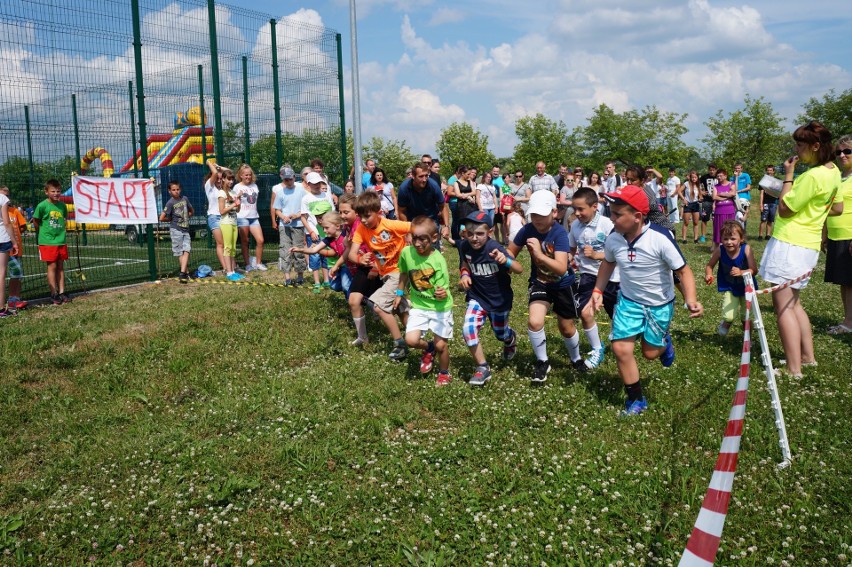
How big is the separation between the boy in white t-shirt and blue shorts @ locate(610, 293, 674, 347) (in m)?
1.25

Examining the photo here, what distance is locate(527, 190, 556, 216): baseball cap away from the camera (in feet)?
20.2

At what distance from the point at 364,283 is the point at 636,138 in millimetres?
69029

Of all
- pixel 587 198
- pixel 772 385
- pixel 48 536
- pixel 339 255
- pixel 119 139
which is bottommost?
pixel 48 536

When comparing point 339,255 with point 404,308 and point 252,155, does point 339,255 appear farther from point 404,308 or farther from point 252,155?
point 252,155

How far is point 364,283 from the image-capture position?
803cm

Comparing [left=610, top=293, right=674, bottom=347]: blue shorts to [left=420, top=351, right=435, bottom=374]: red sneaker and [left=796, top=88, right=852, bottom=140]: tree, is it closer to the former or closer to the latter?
[left=420, top=351, right=435, bottom=374]: red sneaker

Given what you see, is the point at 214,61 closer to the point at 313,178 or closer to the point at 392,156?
the point at 313,178

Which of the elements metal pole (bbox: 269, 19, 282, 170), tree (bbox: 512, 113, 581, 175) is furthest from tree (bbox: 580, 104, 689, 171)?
metal pole (bbox: 269, 19, 282, 170)

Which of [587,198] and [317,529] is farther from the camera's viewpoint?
[587,198]

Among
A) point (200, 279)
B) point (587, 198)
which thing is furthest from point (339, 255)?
point (200, 279)

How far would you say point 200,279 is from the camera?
1277 centimetres

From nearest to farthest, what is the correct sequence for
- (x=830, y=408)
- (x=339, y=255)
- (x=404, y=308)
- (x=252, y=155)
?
(x=830, y=408)
(x=404, y=308)
(x=339, y=255)
(x=252, y=155)

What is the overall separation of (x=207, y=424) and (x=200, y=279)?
7554 mm

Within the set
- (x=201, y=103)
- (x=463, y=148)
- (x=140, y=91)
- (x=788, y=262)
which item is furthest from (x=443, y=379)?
(x=463, y=148)
